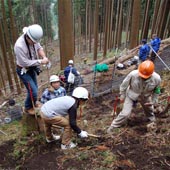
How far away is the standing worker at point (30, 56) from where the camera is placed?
13.9ft

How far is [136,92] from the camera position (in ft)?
15.3

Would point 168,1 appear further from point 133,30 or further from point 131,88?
point 131,88

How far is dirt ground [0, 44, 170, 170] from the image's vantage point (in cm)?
363

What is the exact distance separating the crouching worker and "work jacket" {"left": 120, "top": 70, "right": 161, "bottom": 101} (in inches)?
40.2

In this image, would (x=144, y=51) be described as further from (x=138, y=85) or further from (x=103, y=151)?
(x=103, y=151)

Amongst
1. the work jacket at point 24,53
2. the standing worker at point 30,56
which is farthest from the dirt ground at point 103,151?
the work jacket at point 24,53

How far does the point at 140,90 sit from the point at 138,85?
134mm

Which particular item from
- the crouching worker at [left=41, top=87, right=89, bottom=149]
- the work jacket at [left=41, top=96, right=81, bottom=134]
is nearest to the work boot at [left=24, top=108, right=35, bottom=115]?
the crouching worker at [left=41, top=87, right=89, bottom=149]

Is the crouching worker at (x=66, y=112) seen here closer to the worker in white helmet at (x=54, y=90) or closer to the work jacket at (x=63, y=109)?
the work jacket at (x=63, y=109)

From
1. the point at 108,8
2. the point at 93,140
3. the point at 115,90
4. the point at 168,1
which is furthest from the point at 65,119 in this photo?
the point at 108,8

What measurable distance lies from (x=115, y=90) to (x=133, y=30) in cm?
505

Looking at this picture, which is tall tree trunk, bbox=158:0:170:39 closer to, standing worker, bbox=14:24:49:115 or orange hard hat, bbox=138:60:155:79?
orange hard hat, bbox=138:60:155:79

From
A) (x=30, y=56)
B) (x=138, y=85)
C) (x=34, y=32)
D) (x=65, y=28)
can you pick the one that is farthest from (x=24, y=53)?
(x=65, y=28)

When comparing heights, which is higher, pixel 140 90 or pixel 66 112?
pixel 140 90
